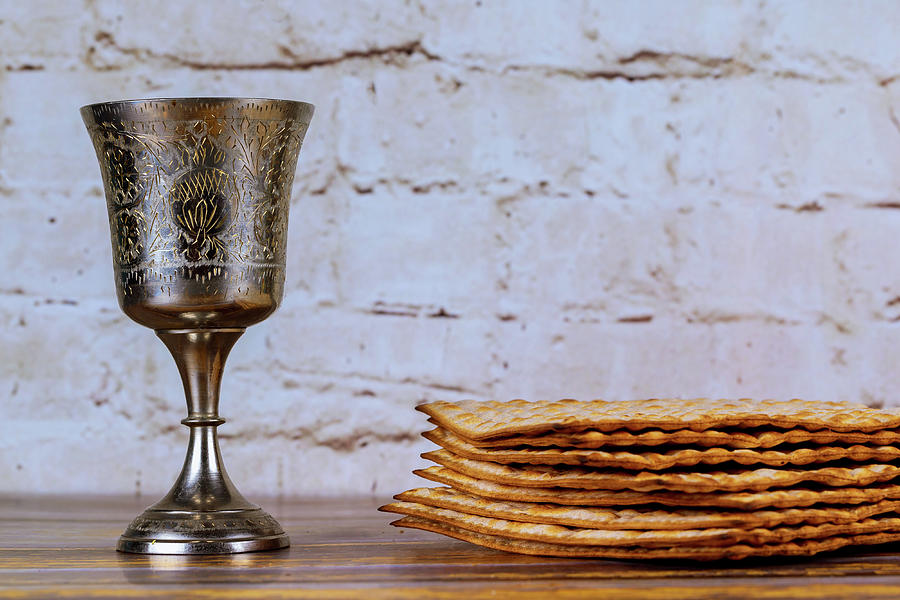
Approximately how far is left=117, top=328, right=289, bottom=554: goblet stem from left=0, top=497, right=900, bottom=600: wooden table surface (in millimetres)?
17

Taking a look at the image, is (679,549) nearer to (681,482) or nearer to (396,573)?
(681,482)

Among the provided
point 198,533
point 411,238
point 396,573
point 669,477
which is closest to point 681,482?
point 669,477

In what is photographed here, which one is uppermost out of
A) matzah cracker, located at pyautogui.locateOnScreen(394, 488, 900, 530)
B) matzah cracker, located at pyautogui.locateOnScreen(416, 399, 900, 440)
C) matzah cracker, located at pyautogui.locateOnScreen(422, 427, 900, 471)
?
matzah cracker, located at pyautogui.locateOnScreen(416, 399, 900, 440)

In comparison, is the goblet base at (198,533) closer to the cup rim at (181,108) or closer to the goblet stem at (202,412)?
the goblet stem at (202,412)

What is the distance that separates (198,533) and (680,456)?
380 millimetres

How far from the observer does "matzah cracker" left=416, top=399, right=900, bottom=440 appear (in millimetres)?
754

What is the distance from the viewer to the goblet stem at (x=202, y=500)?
83 centimetres

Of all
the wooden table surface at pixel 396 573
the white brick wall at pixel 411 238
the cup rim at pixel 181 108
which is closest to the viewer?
the wooden table surface at pixel 396 573

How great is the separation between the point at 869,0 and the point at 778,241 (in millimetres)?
408

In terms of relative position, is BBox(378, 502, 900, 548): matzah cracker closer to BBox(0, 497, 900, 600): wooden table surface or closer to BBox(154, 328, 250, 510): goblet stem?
BBox(0, 497, 900, 600): wooden table surface

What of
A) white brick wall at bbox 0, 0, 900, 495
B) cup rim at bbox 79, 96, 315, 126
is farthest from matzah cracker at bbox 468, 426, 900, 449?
white brick wall at bbox 0, 0, 900, 495

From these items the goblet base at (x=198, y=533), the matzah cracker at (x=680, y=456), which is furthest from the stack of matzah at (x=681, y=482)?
the goblet base at (x=198, y=533)

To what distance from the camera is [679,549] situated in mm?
726

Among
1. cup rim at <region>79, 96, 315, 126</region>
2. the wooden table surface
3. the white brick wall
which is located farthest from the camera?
the white brick wall
